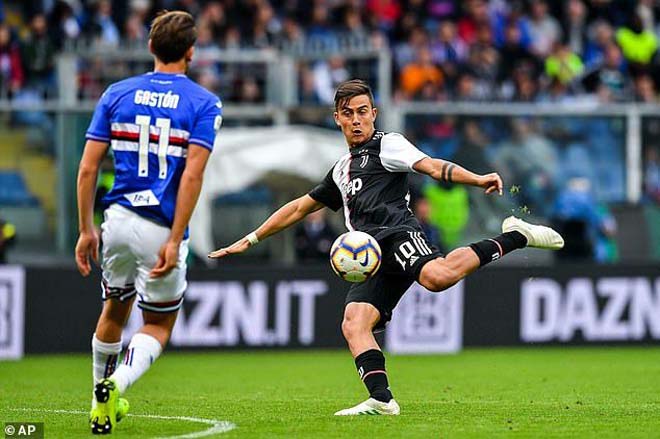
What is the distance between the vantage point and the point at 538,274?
18.3m

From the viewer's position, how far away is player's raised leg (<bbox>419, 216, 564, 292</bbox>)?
8.99 meters

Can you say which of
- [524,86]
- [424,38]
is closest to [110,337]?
[524,86]

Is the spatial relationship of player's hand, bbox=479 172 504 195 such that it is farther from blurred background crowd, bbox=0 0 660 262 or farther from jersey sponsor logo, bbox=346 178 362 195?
blurred background crowd, bbox=0 0 660 262

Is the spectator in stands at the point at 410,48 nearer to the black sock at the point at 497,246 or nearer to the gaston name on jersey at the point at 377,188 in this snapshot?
the gaston name on jersey at the point at 377,188

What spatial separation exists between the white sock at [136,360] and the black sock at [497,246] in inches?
94.8

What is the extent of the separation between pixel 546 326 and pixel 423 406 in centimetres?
863

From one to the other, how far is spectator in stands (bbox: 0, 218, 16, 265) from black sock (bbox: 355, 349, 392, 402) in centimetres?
936

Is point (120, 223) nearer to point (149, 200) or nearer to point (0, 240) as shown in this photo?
point (149, 200)

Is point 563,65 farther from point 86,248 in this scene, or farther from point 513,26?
point 86,248

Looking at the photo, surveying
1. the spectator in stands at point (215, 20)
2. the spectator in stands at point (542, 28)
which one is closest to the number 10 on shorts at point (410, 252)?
the spectator in stands at point (215, 20)

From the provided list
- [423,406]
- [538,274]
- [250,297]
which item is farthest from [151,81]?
[538,274]

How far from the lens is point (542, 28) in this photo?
23688 mm

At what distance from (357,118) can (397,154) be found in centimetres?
44

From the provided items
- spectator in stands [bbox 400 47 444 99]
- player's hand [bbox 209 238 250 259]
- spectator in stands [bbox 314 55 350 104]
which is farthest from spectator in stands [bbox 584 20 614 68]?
player's hand [bbox 209 238 250 259]
